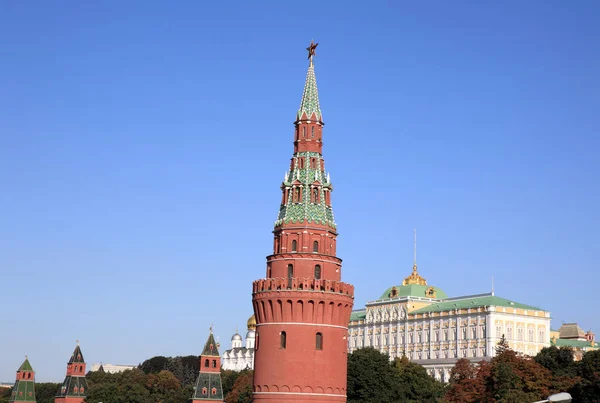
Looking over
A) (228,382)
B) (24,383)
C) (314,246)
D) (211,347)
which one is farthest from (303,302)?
(228,382)

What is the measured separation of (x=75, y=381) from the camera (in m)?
177

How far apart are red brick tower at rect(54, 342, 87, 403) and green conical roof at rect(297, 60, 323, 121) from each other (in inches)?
4198

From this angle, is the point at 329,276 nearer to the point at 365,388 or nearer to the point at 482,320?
the point at 365,388

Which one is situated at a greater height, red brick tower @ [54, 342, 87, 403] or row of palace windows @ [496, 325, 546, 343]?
row of palace windows @ [496, 325, 546, 343]

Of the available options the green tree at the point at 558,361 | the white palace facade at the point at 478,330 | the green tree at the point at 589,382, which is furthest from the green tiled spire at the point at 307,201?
the white palace facade at the point at 478,330

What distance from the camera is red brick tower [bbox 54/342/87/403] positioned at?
176 meters

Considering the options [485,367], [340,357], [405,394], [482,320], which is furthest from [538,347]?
[340,357]

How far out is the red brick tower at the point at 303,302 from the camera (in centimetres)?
7856

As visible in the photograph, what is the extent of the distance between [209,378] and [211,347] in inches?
212

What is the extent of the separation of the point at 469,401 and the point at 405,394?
3167 cm

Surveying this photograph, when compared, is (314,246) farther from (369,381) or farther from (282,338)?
(369,381)

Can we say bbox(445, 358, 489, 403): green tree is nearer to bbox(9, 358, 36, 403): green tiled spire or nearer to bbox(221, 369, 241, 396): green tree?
bbox(221, 369, 241, 396): green tree

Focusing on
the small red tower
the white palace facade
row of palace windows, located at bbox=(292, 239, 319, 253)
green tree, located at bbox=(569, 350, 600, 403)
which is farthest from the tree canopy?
row of palace windows, located at bbox=(292, 239, 319, 253)

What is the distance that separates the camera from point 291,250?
267ft
